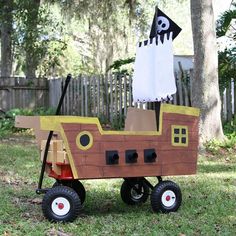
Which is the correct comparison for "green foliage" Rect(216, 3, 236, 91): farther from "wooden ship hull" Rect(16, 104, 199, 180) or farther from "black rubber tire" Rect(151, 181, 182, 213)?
"black rubber tire" Rect(151, 181, 182, 213)

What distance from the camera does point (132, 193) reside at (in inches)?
224

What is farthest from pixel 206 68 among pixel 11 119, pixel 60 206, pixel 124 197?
pixel 11 119

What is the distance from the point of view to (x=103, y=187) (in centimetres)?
652

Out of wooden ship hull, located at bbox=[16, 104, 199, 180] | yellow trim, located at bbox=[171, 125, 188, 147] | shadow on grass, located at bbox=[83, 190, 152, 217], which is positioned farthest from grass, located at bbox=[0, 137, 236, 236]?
yellow trim, located at bbox=[171, 125, 188, 147]

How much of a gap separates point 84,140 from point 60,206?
65 centimetres

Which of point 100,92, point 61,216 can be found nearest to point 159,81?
point 61,216

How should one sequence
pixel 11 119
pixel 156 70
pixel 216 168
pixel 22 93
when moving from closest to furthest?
pixel 156 70 < pixel 216 168 < pixel 11 119 < pixel 22 93

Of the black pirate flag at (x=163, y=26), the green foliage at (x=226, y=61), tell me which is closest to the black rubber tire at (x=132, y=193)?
the black pirate flag at (x=163, y=26)

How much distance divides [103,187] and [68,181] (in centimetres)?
140

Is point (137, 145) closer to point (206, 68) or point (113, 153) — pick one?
point (113, 153)

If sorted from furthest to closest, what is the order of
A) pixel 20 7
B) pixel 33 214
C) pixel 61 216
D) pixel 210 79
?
pixel 20 7 < pixel 210 79 < pixel 33 214 < pixel 61 216

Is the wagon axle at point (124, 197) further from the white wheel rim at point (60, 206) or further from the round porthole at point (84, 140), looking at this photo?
the round porthole at point (84, 140)

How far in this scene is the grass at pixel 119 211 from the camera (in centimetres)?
450

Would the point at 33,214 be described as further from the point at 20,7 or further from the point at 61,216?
the point at 20,7
